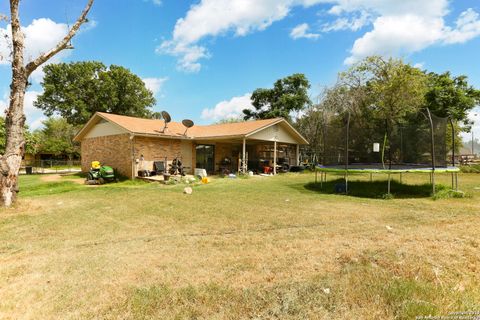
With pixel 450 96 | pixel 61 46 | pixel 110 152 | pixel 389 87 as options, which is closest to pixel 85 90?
pixel 110 152

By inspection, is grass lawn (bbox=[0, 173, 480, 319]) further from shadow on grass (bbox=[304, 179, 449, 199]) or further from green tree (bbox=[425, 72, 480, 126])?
green tree (bbox=[425, 72, 480, 126])

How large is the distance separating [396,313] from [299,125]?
27388 mm

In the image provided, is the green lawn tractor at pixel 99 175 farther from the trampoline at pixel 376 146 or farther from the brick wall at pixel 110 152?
the trampoline at pixel 376 146

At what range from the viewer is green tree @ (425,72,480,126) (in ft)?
81.5

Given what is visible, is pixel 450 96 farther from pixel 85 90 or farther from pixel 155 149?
pixel 85 90

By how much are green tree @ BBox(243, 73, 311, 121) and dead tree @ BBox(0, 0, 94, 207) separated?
26535mm

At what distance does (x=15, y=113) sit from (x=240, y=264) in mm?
7848

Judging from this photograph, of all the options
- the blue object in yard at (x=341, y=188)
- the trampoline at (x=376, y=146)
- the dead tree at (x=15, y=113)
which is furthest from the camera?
the trampoline at (x=376, y=146)

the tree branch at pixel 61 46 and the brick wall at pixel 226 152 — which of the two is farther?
the brick wall at pixel 226 152

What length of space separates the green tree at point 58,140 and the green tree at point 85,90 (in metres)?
4.22

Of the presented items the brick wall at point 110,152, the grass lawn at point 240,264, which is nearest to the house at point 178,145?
the brick wall at point 110,152

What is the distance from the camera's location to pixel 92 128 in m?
18.8

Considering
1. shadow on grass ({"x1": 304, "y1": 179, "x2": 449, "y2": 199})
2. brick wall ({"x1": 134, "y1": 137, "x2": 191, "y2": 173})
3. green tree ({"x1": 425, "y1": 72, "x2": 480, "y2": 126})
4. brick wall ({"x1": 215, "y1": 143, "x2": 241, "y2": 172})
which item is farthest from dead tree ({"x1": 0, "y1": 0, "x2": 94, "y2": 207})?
green tree ({"x1": 425, "y1": 72, "x2": 480, "y2": 126})

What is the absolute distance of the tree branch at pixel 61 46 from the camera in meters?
7.58
